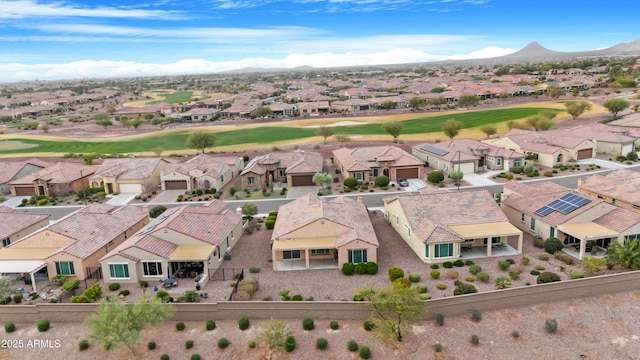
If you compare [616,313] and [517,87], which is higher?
[517,87]

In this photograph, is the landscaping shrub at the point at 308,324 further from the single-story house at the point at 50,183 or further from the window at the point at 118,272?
the single-story house at the point at 50,183

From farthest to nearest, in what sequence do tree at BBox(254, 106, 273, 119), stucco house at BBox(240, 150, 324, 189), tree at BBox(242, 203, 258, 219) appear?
tree at BBox(254, 106, 273, 119), stucco house at BBox(240, 150, 324, 189), tree at BBox(242, 203, 258, 219)

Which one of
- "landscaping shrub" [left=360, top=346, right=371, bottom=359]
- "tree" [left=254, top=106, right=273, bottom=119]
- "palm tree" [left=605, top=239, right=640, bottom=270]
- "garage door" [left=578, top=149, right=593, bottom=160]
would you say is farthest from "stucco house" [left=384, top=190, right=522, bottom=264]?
"tree" [left=254, top=106, right=273, bottom=119]

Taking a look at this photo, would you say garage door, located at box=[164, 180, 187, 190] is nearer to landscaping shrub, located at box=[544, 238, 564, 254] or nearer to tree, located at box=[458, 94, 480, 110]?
landscaping shrub, located at box=[544, 238, 564, 254]

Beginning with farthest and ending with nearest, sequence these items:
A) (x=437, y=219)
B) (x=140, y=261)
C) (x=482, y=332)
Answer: (x=437, y=219)
(x=140, y=261)
(x=482, y=332)

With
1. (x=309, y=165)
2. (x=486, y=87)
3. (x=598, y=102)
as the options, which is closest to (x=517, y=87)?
(x=486, y=87)

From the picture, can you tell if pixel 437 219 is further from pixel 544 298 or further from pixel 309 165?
pixel 309 165

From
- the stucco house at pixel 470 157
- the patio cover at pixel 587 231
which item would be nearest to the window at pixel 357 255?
the patio cover at pixel 587 231
